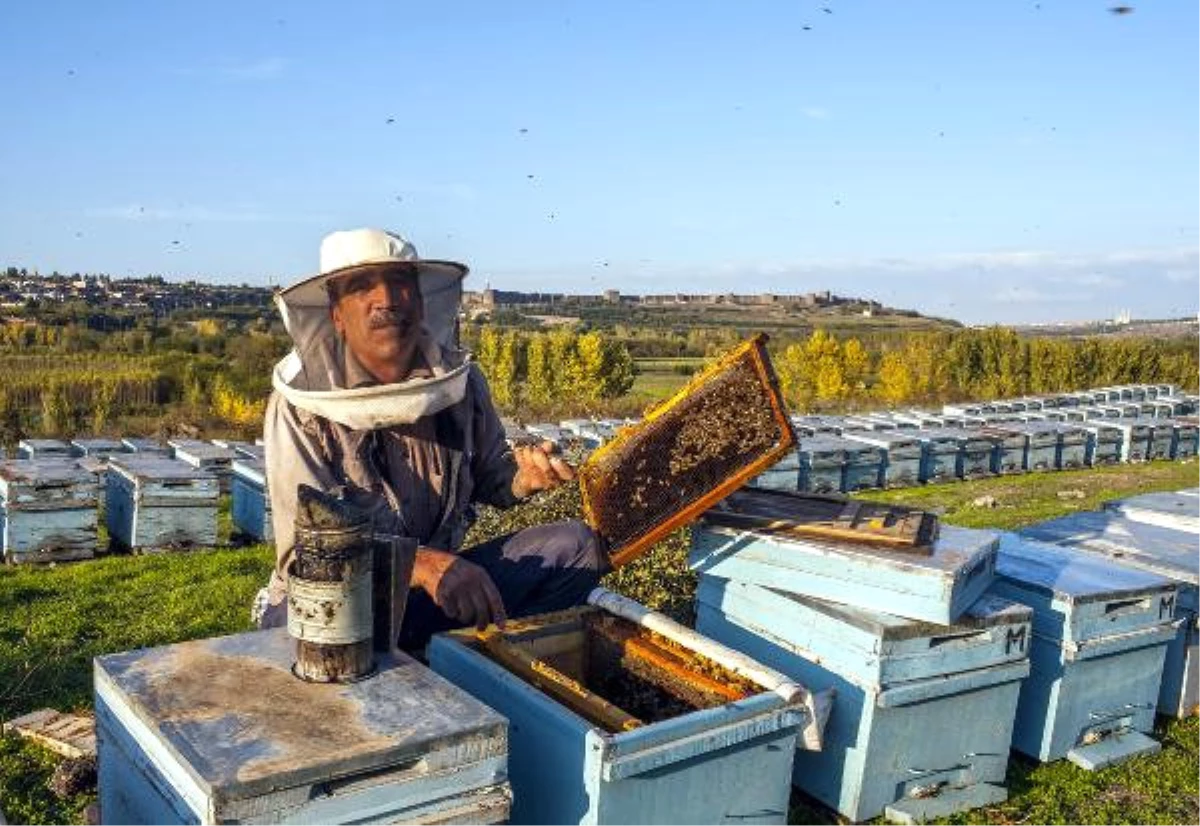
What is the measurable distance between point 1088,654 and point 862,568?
4.09ft

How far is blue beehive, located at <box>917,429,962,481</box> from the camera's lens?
1598 centimetres

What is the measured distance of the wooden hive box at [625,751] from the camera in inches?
98.0

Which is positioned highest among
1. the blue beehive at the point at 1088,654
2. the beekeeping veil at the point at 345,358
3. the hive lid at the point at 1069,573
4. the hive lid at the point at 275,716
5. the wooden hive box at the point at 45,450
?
the beekeeping veil at the point at 345,358

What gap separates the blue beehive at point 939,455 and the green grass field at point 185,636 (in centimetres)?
412

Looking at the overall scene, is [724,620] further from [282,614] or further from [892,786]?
[282,614]

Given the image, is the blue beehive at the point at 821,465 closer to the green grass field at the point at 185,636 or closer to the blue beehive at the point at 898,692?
the green grass field at the point at 185,636

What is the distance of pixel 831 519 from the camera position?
13.4 feet

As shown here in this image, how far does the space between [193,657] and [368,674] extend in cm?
46

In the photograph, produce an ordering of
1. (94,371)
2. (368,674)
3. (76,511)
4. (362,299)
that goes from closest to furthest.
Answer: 1. (368,674)
2. (362,299)
3. (76,511)
4. (94,371)

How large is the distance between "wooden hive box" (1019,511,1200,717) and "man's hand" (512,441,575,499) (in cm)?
281

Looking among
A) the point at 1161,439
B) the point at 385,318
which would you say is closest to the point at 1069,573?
the point at 385,318

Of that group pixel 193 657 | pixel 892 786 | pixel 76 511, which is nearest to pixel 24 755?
pixel 193 657

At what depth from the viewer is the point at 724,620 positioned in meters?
4.08

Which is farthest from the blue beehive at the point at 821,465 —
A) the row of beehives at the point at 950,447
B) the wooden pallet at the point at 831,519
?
the wooden pallet at the point at 831,519
